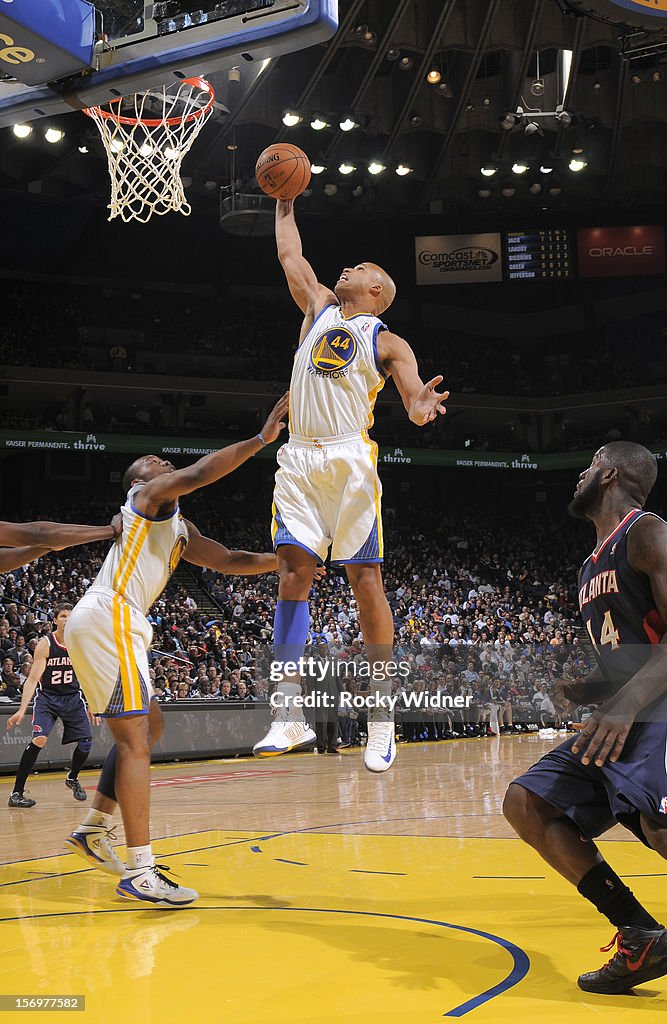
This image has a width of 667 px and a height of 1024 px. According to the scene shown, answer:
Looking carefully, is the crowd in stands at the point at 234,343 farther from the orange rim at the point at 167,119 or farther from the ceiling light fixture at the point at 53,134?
the orange rim at the point at 167,119

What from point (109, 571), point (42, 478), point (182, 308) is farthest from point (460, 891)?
point (182, 308)

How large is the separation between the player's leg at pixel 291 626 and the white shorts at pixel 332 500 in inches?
2.9

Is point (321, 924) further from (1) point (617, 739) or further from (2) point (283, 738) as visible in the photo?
(1) point (617, 739)

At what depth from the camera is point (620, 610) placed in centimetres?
417

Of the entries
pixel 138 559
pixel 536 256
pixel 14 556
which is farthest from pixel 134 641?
pixel 536 256

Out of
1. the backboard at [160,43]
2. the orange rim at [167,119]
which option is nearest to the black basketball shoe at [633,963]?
the backboard at [160,43]

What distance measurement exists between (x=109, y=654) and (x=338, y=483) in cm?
177

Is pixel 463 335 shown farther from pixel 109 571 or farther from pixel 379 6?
pixel 109 571

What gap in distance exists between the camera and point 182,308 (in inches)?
1253

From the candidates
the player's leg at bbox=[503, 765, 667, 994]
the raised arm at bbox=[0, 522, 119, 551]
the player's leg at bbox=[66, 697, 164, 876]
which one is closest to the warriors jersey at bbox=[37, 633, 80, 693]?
the player's leg at bbox=[66, 697, 164, 876]

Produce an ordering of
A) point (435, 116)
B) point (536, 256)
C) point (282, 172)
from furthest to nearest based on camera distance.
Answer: point (536, 256) < point (435, 116) < point (282, 172)

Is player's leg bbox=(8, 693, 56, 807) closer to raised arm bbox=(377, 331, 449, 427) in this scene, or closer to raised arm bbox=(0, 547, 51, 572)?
raised arm bbox=(0, 547, 51, 572)

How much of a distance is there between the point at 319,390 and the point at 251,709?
41.0ft

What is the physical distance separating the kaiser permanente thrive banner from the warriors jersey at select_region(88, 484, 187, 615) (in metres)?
25.6
